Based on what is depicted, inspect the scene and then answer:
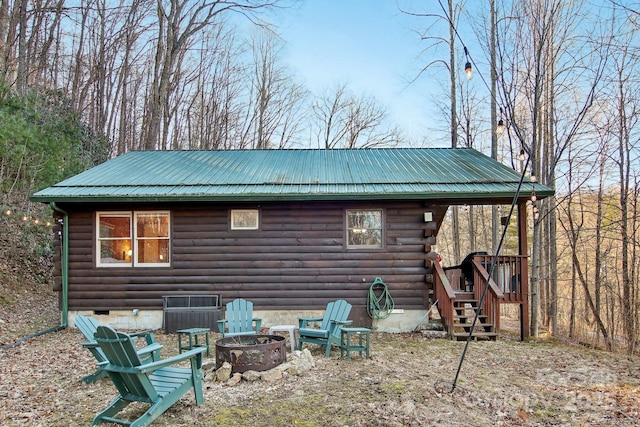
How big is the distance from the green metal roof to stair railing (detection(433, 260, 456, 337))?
5.02 ft

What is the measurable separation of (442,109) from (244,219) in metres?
11.7

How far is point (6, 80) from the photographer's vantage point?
13.2 meters

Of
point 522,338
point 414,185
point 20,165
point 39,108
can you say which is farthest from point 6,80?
point 522,338

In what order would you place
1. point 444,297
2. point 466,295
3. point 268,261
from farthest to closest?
1. point 268,261
2. point 466,295
3. point 444,297

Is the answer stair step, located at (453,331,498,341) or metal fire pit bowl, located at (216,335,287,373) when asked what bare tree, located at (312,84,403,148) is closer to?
stair step, located at (453,331,498,341)

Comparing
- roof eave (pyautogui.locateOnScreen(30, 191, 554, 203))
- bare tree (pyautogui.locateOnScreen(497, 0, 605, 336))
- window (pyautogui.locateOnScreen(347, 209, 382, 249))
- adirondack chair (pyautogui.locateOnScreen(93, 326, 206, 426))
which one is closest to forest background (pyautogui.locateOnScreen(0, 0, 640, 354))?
bare tree (pyautogui.locateOnScreen(497, 0, 605, 336))

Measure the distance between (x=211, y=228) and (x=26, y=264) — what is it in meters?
6.51

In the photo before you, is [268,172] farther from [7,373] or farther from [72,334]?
[7,373]

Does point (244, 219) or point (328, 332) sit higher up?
point (244, 219)

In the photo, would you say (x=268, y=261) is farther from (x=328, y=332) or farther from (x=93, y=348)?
(x=93, y=348)

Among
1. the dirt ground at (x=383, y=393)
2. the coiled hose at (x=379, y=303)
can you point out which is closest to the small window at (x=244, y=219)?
the coiled hose at (x=379, y=303)

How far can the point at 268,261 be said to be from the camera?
9.10 metres

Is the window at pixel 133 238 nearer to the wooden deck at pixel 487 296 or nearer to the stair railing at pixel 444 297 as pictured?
the stair railing at pixel 444 297

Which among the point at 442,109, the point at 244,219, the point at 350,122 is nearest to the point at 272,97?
the point at 350,122
